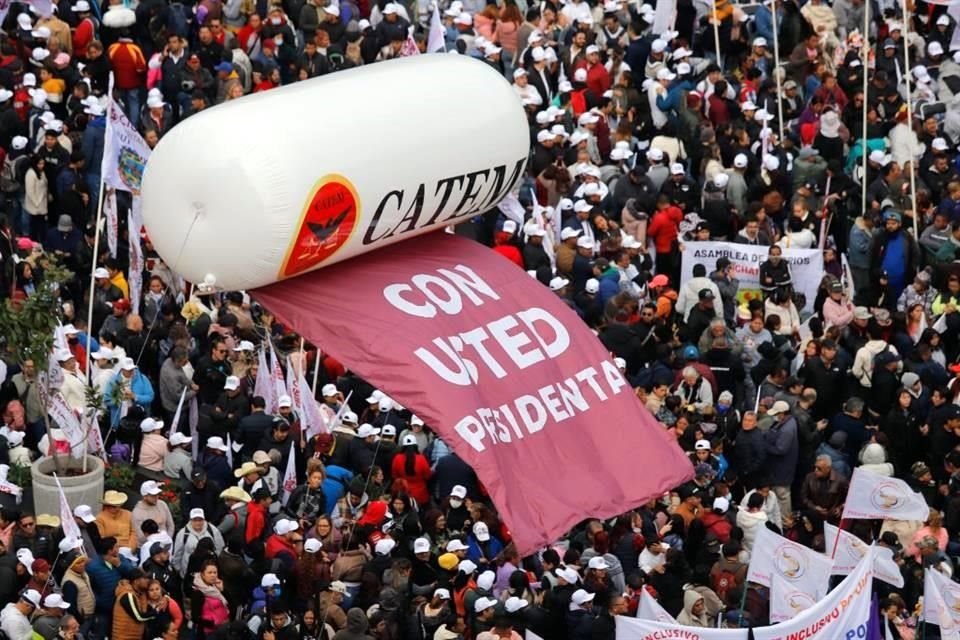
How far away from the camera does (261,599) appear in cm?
2431

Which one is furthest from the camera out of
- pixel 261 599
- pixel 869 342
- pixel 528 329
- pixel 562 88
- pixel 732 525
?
pixel 562 88

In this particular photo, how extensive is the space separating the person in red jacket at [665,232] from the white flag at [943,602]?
7.78 meters

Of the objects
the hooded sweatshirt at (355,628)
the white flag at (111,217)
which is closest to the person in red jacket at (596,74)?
the white flag at (111,217)

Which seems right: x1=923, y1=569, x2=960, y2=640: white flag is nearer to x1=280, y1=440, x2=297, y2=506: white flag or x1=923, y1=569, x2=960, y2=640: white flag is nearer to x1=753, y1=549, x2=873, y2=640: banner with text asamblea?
x1=753, y1=549, x2=873, y2=640: banner with text asamblea

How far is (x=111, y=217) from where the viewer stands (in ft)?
95.1

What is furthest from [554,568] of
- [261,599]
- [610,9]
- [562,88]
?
[610,9]

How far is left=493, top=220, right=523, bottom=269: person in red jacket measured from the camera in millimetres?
30172

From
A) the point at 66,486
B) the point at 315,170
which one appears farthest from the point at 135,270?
the point at 315,170

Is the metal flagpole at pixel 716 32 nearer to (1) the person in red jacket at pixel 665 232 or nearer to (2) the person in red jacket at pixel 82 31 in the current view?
(1) the person in red jacket at pixel 665 232

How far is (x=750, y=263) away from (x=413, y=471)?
18.3 ft

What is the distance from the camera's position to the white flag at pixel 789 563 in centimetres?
2422

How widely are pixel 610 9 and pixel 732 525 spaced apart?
11.8m

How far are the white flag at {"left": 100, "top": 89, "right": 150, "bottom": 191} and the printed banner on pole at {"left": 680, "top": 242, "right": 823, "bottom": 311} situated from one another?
254 inches

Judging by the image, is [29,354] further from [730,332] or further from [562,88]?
[562,88]
